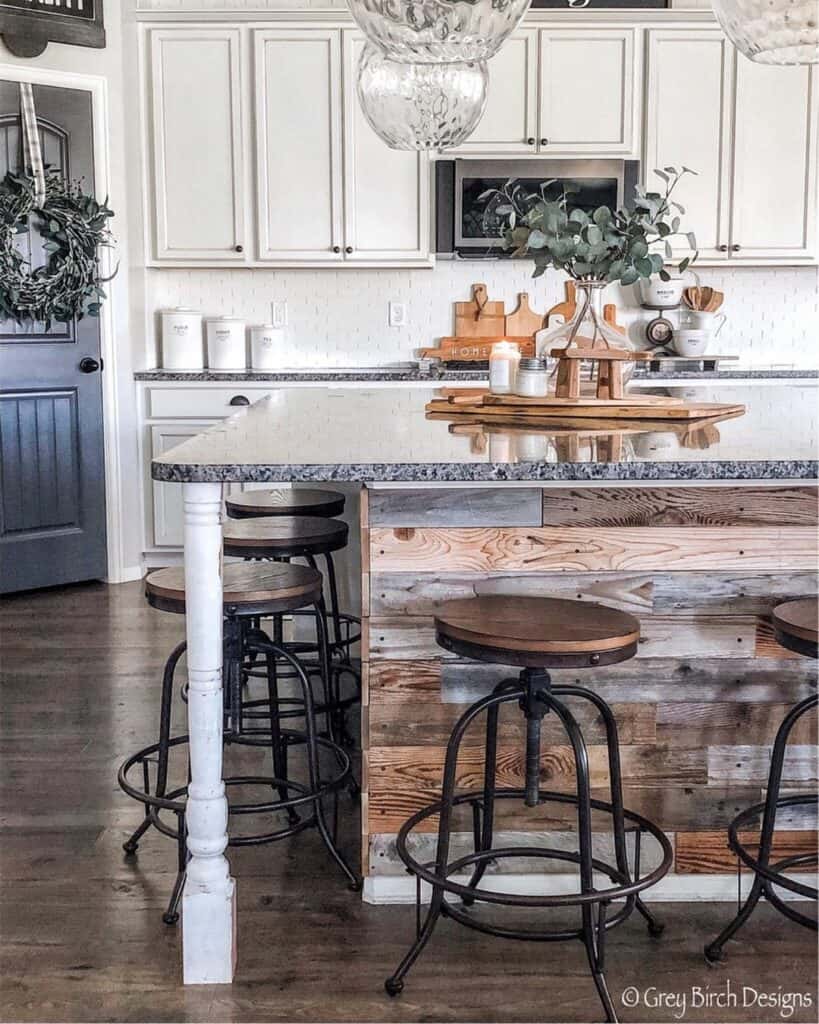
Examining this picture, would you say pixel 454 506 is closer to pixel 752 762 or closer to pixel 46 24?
pixel 752 762

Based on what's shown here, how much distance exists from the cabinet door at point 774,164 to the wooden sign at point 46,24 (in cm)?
277

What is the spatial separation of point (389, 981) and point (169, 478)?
0.93 metres

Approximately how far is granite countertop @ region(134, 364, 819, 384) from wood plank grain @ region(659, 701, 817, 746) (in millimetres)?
2957

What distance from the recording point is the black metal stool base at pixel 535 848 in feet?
6.54

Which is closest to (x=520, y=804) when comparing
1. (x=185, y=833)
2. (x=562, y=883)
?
(x=562, y=883)

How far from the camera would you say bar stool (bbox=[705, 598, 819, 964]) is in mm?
2059

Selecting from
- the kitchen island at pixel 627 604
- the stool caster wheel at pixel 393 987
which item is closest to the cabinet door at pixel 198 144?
the kitchen island at pixel 627 604

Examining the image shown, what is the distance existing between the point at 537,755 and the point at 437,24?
3.99 feet

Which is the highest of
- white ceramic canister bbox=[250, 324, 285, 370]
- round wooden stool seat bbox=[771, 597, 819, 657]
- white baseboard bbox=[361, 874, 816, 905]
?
white ceramic canister bbox=[250, 324, 285, 370]

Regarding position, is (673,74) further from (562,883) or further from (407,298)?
(562,883)

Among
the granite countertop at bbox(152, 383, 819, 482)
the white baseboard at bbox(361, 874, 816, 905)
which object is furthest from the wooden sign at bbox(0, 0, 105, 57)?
the white baseboard at bbox(361, 874, 816, 905)

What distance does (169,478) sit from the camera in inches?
77.2

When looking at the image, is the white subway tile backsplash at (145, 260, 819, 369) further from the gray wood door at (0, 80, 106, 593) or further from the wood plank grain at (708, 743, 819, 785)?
the wood plank grain at (708, 743, 819, 785)

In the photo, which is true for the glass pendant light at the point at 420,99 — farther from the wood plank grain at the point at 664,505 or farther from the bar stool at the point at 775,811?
the bar stool at the point at 775,811
